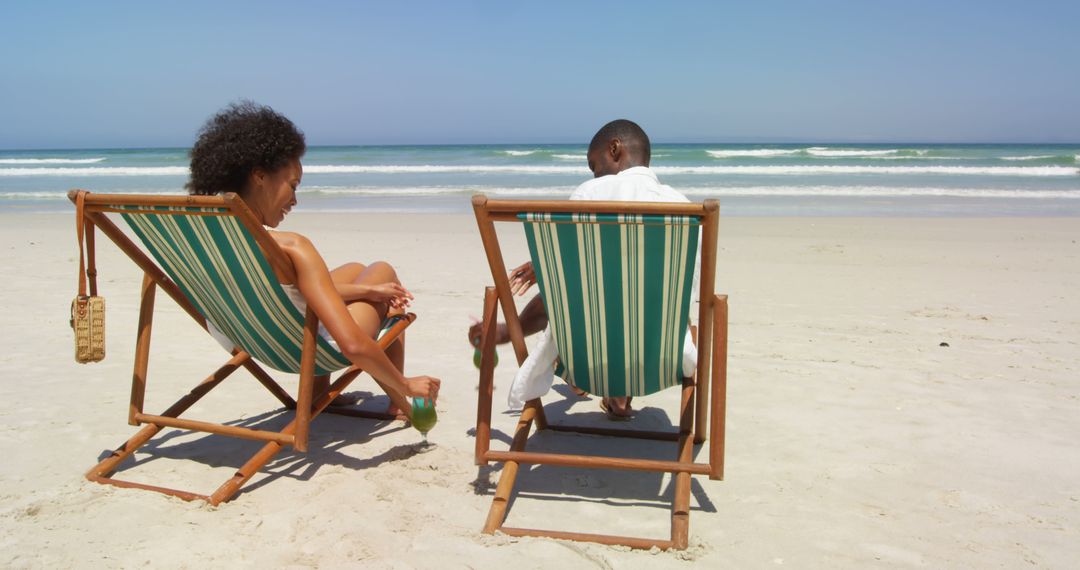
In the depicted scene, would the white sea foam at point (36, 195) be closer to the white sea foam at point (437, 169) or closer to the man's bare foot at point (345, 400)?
the white sea foam at point (437, 169)

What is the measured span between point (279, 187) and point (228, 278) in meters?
0.38

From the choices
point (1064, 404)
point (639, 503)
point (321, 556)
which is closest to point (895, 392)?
point (1064, 404)

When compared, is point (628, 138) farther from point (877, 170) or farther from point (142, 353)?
point (877, 170)

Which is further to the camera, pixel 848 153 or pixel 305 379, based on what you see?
pixel 848 153

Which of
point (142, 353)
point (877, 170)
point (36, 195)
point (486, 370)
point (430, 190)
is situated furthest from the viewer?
point (877, 170)

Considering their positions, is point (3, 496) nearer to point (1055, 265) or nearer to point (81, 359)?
point (81, 359)

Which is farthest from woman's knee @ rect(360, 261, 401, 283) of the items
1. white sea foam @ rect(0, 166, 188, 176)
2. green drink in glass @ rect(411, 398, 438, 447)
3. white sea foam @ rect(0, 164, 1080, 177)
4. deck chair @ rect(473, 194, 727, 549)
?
white sea foam @ rect(0, 166, 188, 176)

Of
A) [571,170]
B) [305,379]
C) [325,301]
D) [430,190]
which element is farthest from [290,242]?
[571,170]

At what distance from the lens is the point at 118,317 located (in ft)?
17.7

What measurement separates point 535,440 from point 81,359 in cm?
170

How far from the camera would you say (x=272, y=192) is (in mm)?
2893

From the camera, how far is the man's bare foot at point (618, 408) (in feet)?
11.9

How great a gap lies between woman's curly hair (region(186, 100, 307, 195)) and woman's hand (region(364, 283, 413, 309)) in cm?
57

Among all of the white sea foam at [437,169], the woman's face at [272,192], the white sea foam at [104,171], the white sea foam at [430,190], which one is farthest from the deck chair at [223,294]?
the white sea foam at [104,171]
